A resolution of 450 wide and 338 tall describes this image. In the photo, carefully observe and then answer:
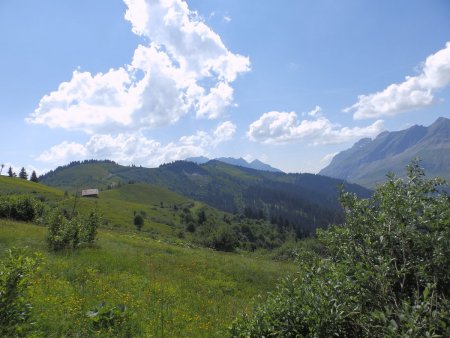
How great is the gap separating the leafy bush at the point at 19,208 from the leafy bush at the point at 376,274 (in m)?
34.4

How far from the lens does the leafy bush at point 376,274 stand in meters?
4.89

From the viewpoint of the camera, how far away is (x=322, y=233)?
7.05 m

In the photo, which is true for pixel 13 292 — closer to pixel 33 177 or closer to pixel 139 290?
pixel 139 290

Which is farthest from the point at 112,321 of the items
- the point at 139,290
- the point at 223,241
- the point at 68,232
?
the point at 223,241

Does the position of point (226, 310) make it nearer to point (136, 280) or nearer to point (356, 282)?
point (136, 280)

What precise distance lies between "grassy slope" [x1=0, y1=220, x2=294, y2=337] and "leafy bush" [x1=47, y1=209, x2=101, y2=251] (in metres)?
0.73

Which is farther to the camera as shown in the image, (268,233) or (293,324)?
(268,233)

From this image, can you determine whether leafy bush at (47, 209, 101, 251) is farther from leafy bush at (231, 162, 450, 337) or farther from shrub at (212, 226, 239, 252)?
shrub at (212, 226, 239, 252)

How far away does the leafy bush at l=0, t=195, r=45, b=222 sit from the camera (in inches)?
1304

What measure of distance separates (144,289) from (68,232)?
8221mm

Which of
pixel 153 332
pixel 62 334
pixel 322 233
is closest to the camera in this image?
pixel 322 233

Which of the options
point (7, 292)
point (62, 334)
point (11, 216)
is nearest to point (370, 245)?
point (7, 292)

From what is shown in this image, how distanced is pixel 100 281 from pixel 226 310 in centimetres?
535

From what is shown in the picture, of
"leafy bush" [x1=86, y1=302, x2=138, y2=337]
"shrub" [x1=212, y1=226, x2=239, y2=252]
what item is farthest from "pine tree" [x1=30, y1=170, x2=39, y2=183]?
"leafy bush" [x1=86, y1=302, x2=138, y2=337]
